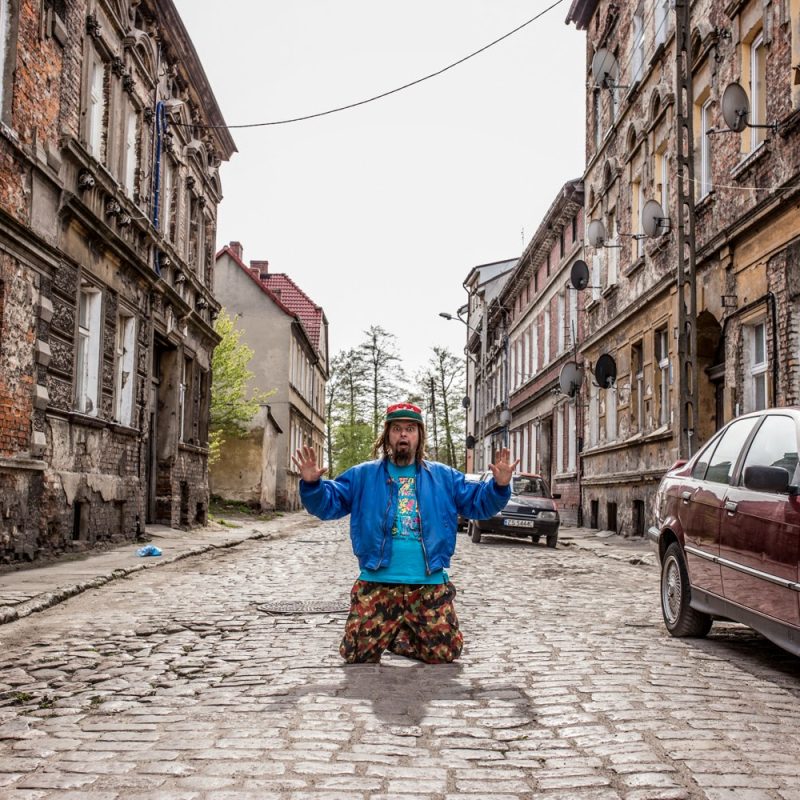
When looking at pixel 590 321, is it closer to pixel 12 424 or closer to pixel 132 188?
pixel 132 188

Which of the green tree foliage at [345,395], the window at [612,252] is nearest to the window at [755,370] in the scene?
the window at [612,252]

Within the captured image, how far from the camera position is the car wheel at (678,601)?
7418 mm

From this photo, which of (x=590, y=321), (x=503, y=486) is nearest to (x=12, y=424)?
(x=503, y=486)

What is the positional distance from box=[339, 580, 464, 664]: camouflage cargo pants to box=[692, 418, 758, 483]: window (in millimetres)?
2195

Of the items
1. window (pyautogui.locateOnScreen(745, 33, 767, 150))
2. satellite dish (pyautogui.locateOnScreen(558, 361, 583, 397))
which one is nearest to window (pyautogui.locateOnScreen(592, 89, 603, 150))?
satellite dish (pyautogui.locateOnScreen(558, 361, 583, 397))

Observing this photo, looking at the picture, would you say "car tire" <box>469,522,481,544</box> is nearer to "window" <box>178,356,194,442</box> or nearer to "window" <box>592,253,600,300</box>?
"window" <box>178,356,194,442</box>

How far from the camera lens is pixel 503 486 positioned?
6180 mm

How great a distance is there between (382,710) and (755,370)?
11831 mm

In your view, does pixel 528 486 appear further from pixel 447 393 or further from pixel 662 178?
pixel 447 393

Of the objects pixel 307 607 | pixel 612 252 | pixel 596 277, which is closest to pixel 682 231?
pixel 612 252

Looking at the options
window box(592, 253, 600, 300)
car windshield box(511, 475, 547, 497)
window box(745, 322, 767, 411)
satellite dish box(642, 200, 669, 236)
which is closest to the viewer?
window box(745, 322, 767, 411)

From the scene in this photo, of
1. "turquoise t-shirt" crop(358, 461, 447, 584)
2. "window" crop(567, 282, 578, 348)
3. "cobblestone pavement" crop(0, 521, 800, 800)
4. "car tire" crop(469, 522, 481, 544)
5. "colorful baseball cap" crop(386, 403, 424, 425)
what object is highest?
"window" crop(567, 282, 578, 348)

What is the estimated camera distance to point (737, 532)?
6.46m

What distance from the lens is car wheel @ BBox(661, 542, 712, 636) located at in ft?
24.3
